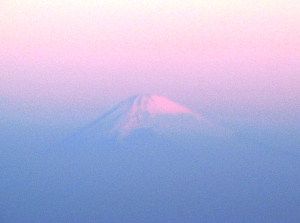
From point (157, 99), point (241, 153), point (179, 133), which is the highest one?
point (157, 99)

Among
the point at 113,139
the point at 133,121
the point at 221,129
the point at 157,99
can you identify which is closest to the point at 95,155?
the point at 113,139

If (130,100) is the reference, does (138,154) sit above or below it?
below

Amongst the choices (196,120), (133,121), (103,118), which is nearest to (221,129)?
(196,120)

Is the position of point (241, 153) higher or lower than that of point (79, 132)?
lower

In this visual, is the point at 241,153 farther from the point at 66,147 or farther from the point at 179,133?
the point at 66,147

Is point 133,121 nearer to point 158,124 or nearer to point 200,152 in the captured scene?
point 158,124
